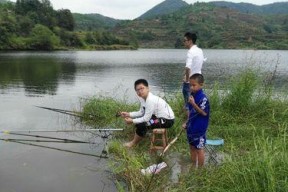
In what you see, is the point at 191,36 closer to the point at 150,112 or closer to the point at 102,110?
the point at 150,112

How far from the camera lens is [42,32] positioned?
96625 millimetres

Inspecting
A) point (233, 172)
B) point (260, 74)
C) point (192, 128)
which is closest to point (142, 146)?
point (192, 128)

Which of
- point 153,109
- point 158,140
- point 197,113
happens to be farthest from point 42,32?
point 197,113

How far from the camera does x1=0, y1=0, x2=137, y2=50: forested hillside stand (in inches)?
3656

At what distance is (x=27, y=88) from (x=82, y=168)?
1585cm

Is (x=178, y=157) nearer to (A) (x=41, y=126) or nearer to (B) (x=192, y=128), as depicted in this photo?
(B) (x=192, y=128)

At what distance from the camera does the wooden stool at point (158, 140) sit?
7125 millimetres

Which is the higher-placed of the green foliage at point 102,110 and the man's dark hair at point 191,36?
the man's dark hair at point 191,36

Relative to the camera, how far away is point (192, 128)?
5.79m

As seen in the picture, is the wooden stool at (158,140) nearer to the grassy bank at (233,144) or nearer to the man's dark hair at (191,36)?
the grassy bank at (233,144)

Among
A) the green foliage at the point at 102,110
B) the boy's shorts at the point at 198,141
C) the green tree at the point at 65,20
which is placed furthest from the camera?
the green tree at the point at 65,20

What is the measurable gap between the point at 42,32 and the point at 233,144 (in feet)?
313

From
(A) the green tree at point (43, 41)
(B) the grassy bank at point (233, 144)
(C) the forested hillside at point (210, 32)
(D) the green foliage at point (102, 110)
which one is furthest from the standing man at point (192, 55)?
(C) the forested hillside at point (210, 32)

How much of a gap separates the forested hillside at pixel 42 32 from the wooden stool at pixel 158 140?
86.5 metres
